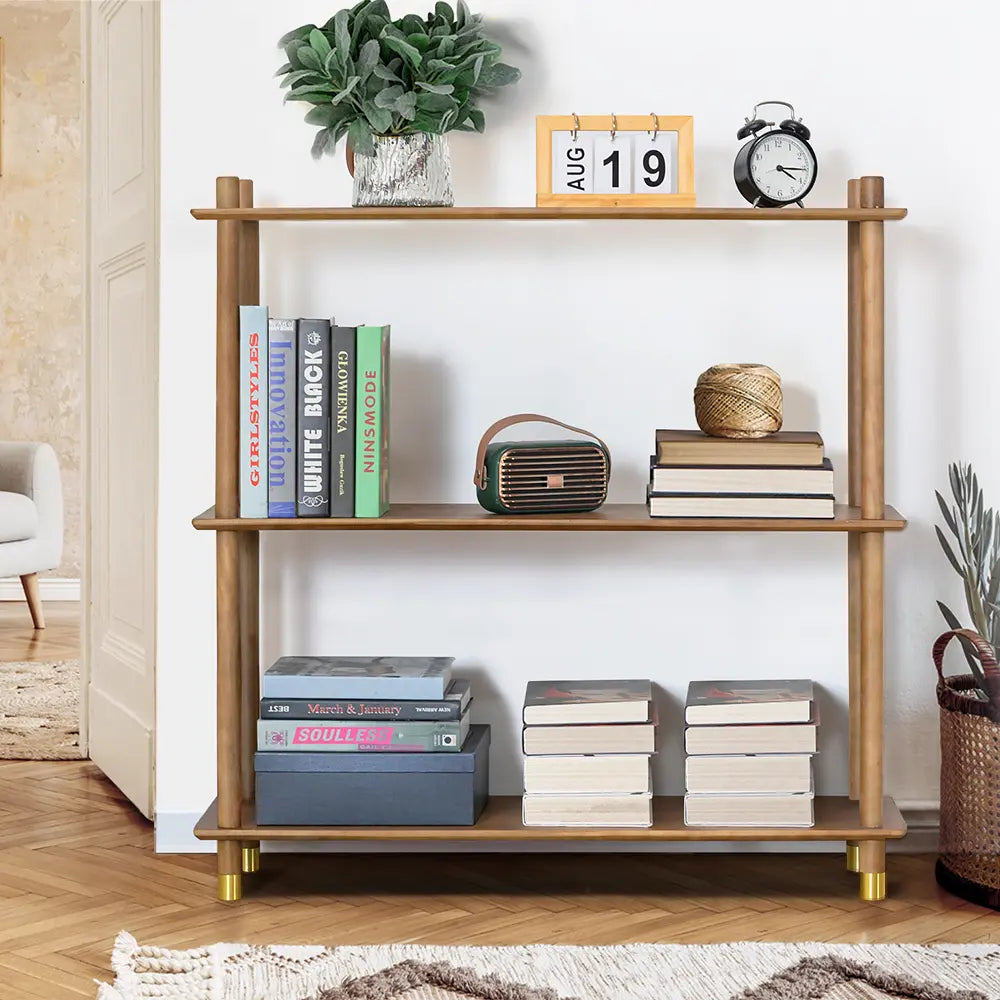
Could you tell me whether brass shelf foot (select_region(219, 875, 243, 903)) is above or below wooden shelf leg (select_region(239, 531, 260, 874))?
below

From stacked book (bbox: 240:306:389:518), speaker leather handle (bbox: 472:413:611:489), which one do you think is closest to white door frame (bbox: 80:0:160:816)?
stacked book (bbox: 240:306:389:518)

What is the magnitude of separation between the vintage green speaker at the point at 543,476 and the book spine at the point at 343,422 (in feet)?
0.65

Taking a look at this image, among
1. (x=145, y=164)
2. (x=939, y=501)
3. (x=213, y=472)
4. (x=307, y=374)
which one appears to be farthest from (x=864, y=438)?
(x=145, y=164)

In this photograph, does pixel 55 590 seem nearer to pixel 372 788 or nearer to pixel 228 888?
pixel 228 888

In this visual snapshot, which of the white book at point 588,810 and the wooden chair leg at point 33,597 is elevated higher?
the wooden chair leg at point 33,597

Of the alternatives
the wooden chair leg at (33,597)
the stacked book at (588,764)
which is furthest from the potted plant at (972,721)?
the wooden chair leg at (33,597)

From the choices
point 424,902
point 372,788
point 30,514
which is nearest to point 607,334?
point 372,788

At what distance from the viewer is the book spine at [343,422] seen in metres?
2.01

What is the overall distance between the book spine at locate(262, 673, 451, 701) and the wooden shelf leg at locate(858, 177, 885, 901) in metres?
0.65

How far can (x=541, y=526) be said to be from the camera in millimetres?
1981

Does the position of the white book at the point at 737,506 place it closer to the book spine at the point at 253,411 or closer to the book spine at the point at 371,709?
the book spine at the point at 371,709

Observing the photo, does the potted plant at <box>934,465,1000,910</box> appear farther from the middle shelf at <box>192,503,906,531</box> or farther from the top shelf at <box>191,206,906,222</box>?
the top shelf at <box>191,206,906,222</box>

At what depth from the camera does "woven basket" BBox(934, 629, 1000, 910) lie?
2.01 metres

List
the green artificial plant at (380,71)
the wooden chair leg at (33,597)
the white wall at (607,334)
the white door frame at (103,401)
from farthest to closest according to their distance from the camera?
the wooden chair leg at (33,597) → the white door frame at (103,401) → the white wall at (607,334) → the green artificial plant at (380,71)
